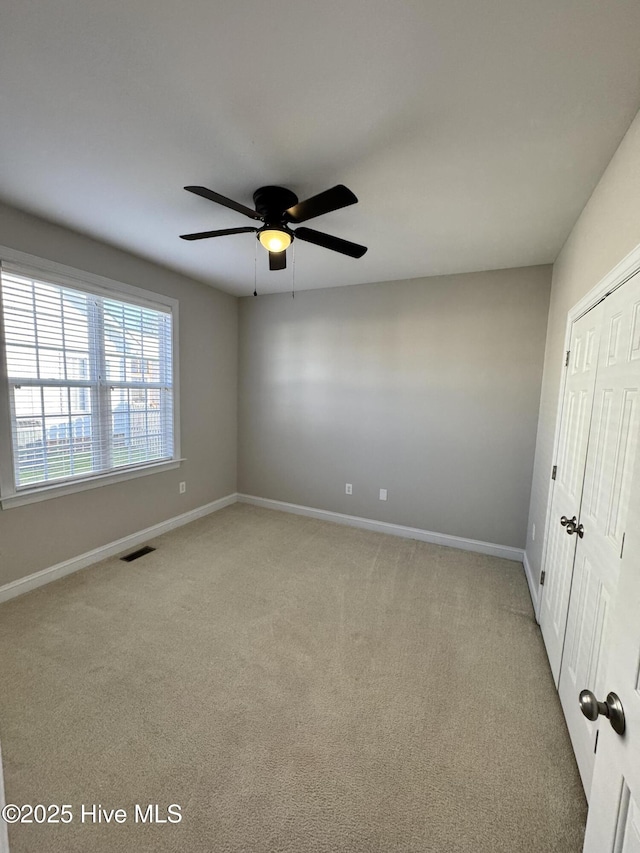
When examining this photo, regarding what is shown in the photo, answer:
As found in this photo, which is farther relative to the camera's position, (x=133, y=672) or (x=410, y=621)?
(x=410, y=621)

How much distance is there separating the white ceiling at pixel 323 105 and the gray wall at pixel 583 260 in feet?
0.39

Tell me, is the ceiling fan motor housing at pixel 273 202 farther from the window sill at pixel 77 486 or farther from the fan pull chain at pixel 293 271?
the window sill at pixel 77 486

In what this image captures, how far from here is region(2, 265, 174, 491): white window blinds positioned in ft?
7.74

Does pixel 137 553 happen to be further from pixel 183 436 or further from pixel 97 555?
pixel 183 436

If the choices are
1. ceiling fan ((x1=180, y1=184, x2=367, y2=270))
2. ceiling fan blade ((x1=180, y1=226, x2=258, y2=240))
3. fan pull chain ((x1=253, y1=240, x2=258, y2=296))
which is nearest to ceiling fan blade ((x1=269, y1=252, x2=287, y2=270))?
ceiling fan ((x1=180, y1=184, x2=367, y2=270))

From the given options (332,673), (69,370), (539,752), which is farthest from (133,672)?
(69,370)

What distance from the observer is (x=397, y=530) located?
3.61 m

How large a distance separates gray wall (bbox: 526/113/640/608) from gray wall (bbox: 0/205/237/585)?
3296 mm

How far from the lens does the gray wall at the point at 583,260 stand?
134 centimetres

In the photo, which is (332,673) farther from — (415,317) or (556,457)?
(415,317)

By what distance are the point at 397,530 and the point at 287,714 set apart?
2241 mm

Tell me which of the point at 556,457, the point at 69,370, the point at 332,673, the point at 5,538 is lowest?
the point at 332,673

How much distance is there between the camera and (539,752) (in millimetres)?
1468

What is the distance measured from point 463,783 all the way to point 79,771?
1499 millimetres
